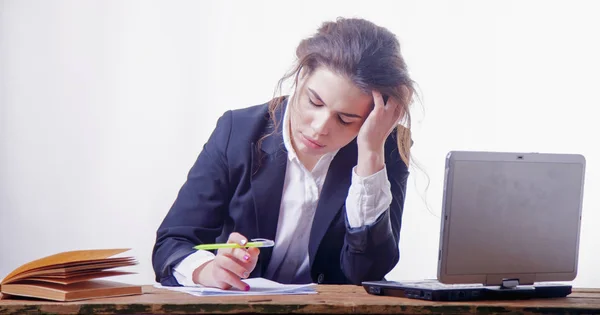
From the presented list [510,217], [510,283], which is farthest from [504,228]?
[510,283]

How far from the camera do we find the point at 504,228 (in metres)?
1.78

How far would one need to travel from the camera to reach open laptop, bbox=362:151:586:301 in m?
1.73

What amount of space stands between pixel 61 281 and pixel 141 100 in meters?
1.05

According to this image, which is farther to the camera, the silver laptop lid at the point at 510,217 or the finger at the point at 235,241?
the finger at the point at 235,241

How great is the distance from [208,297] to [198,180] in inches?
36.6

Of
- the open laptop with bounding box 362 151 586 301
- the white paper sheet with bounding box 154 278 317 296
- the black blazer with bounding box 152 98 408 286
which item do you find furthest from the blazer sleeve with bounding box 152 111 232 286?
the open laptop with bounding box 362 151 586 301

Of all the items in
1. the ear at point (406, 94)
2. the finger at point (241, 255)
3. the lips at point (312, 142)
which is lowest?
the finger at point (241, 255)

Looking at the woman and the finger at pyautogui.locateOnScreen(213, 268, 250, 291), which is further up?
the woman

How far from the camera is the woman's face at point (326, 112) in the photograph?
98.7 inches

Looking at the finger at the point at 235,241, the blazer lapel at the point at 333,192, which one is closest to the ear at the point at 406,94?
the blazer lapel at the point at 333,192

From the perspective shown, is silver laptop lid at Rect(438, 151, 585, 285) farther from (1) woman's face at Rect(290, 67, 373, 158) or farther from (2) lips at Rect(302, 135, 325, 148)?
(2) lips at Rect(302, 135, 325, 148)

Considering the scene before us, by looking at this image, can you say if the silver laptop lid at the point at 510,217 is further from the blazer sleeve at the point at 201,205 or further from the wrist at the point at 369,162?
the blazer sleeve at the point at 201,205

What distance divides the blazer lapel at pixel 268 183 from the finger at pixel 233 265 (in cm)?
63

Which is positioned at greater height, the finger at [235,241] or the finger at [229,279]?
the finger at [235,241]
